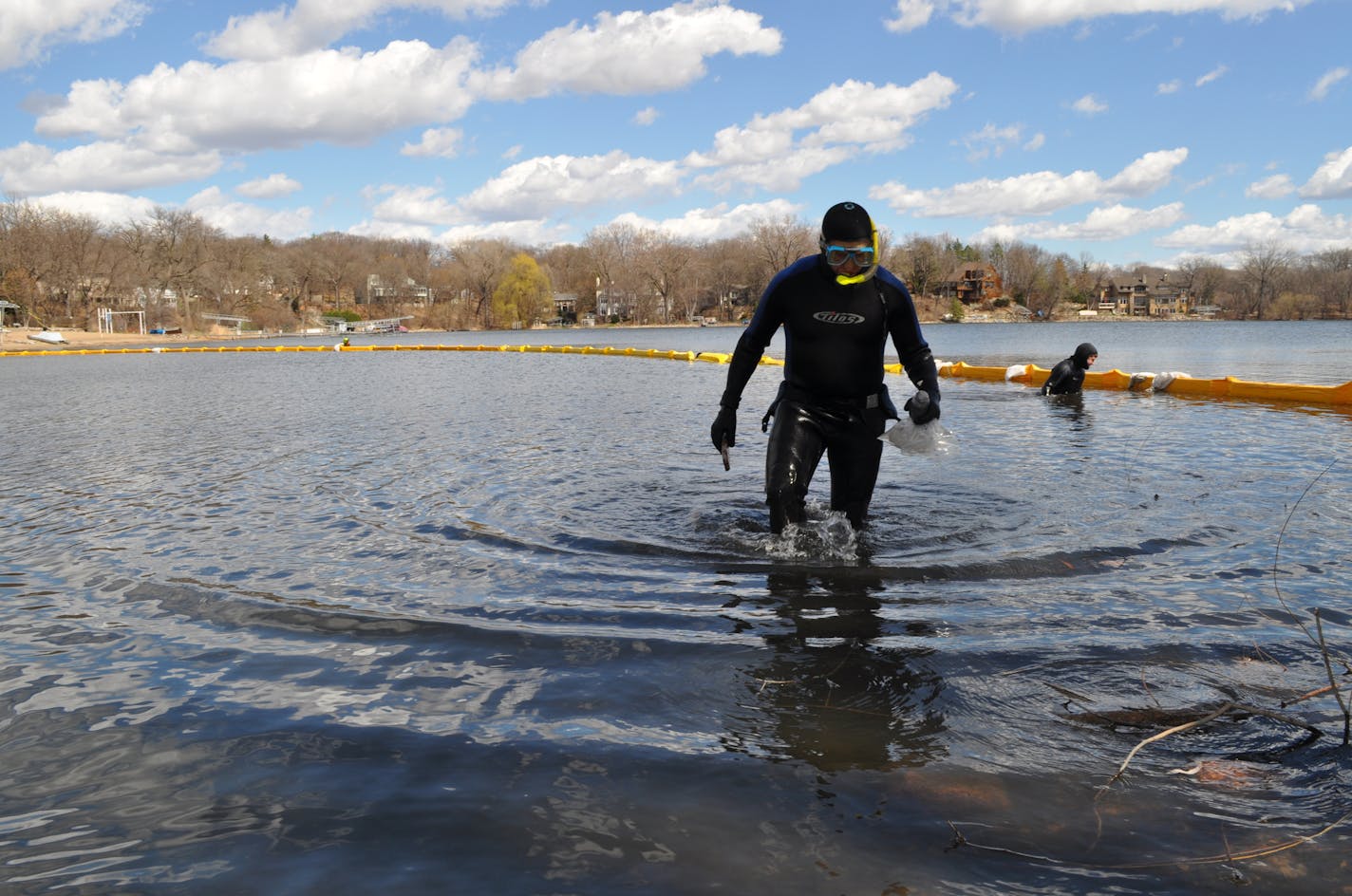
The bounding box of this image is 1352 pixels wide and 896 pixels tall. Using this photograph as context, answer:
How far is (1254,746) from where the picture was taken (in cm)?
321

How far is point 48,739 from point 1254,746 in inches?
168

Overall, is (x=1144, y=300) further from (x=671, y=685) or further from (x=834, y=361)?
(x=671, y=685)

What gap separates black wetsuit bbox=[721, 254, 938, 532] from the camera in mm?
5621

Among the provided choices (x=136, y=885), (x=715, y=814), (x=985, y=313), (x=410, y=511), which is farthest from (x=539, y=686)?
(x=985, y=313)

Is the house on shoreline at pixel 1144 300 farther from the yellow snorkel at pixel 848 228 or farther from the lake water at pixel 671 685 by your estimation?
the yellow snorkel at pixel 848 228

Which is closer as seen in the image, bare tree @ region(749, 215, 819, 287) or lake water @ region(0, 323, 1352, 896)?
lake water @ region(0, 323, 1352, 896)

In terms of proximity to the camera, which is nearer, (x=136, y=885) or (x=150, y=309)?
(x=136, y=885)

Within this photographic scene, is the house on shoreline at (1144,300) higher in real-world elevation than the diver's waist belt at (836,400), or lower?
higher

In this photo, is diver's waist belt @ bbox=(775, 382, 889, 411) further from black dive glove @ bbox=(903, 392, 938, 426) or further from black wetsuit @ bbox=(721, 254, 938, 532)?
black dive glove @ bbox=(903, 392, 938, 426)

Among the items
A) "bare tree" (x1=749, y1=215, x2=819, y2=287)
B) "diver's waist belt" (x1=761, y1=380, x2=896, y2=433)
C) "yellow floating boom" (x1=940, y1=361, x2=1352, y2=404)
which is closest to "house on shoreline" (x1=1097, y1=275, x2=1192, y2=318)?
"bare tree" (x1=749, y1=215, x2=819, y2=287)

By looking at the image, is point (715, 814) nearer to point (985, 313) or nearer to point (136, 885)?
point (136, 885)

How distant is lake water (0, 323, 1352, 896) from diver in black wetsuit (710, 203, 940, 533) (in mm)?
531

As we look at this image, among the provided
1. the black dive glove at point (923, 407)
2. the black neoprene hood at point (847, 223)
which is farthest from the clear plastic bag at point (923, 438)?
the black neoprene hood at point (847, 223)

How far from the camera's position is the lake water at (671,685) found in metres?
2.68
